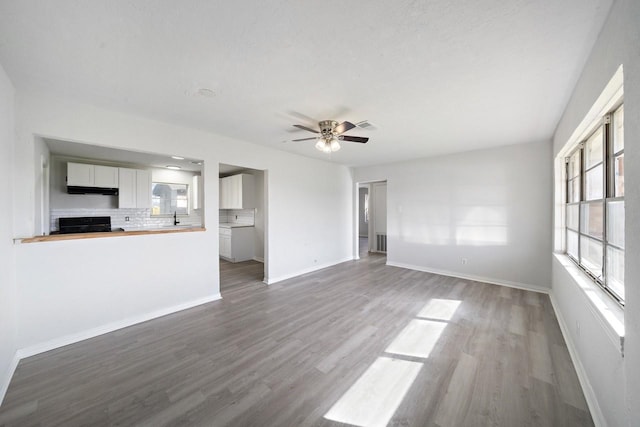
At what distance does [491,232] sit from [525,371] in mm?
2922

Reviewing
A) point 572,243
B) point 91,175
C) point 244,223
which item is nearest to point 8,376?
point 91,175

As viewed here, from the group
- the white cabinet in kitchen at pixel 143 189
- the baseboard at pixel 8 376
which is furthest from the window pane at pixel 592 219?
the white cabinet in kitchen at pixel 143 189

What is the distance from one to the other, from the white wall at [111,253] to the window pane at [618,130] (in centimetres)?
405

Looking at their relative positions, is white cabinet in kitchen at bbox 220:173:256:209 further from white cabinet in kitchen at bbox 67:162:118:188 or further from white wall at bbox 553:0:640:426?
white wall at bbox 553:0:640:426

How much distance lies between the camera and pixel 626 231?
1.14 meters

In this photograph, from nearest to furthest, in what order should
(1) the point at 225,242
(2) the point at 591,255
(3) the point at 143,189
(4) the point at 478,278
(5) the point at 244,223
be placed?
(2) the point at 591,255, (4) the point at 478,278, (3) the point at 143,189, (1) the point at 225,242, (5) the point at 244,223

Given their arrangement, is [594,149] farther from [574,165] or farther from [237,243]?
[237,243]

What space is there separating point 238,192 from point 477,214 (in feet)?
17.3

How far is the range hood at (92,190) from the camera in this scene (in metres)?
4.43

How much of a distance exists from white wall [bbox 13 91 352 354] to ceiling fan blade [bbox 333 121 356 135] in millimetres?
1821

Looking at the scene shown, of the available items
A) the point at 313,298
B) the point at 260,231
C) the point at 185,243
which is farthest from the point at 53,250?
the point at 260,231

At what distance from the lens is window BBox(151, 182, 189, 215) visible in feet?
18.9

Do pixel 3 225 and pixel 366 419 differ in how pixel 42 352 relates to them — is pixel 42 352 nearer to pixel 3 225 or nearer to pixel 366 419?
pixel 3 225

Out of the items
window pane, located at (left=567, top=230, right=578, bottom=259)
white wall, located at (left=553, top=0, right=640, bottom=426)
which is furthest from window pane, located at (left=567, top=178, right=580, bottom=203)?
white wall, located at (left=553, top=0, right=640, bottom=426)
